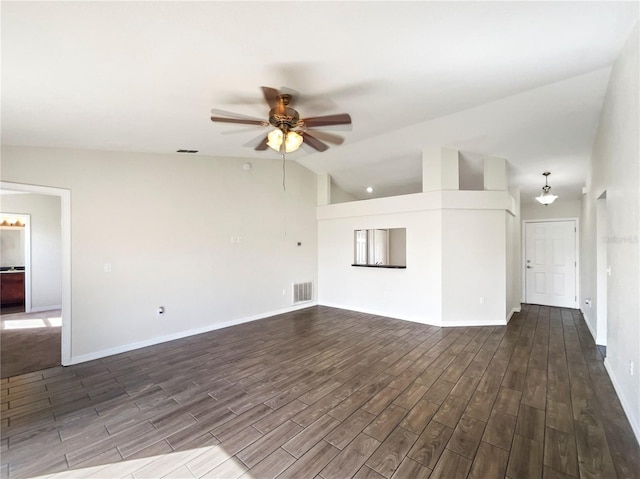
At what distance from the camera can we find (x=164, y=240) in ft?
14.0

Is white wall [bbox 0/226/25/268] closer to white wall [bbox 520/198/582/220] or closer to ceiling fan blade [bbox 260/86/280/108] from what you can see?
ceiling fan blade [bbox 260/86/280/108]

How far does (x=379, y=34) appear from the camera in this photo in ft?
6.69

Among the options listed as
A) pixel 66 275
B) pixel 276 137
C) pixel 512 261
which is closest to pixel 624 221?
pixel 276 137

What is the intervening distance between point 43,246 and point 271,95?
7.37m

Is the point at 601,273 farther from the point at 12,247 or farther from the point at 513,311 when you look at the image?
the point at 12,247

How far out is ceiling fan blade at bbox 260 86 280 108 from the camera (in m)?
2.26

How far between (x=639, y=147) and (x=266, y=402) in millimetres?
3685

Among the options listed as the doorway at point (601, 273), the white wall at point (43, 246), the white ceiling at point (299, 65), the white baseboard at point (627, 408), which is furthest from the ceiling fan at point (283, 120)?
the white wall at point (43, 246)

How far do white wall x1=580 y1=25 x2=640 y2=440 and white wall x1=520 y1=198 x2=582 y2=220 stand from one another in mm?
3973

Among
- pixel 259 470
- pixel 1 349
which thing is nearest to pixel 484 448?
pixel 259 470

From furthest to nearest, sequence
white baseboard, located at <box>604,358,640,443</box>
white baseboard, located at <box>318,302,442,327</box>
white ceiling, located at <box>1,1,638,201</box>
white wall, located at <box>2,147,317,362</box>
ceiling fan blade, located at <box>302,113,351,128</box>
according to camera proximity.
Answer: white baseboard, located at <box>318,302,442,327</box>
white wall, located at <box>2,147,317,362</box>
ceiling fan blade, located at <box>302,113,351,128</box>
white baseboard, located at <box>604,358,640,443</box>
white ceiling, located at <box>1,1,638,201</box>

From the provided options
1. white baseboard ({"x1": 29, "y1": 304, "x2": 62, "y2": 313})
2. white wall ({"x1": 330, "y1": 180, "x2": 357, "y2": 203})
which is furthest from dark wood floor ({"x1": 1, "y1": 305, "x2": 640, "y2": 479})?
white baseboard ({"x1": 29, "y1": 304, "x2": 62, "y2": 313})

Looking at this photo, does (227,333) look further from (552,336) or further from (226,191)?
(552,336)

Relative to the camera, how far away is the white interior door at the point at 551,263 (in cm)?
638
